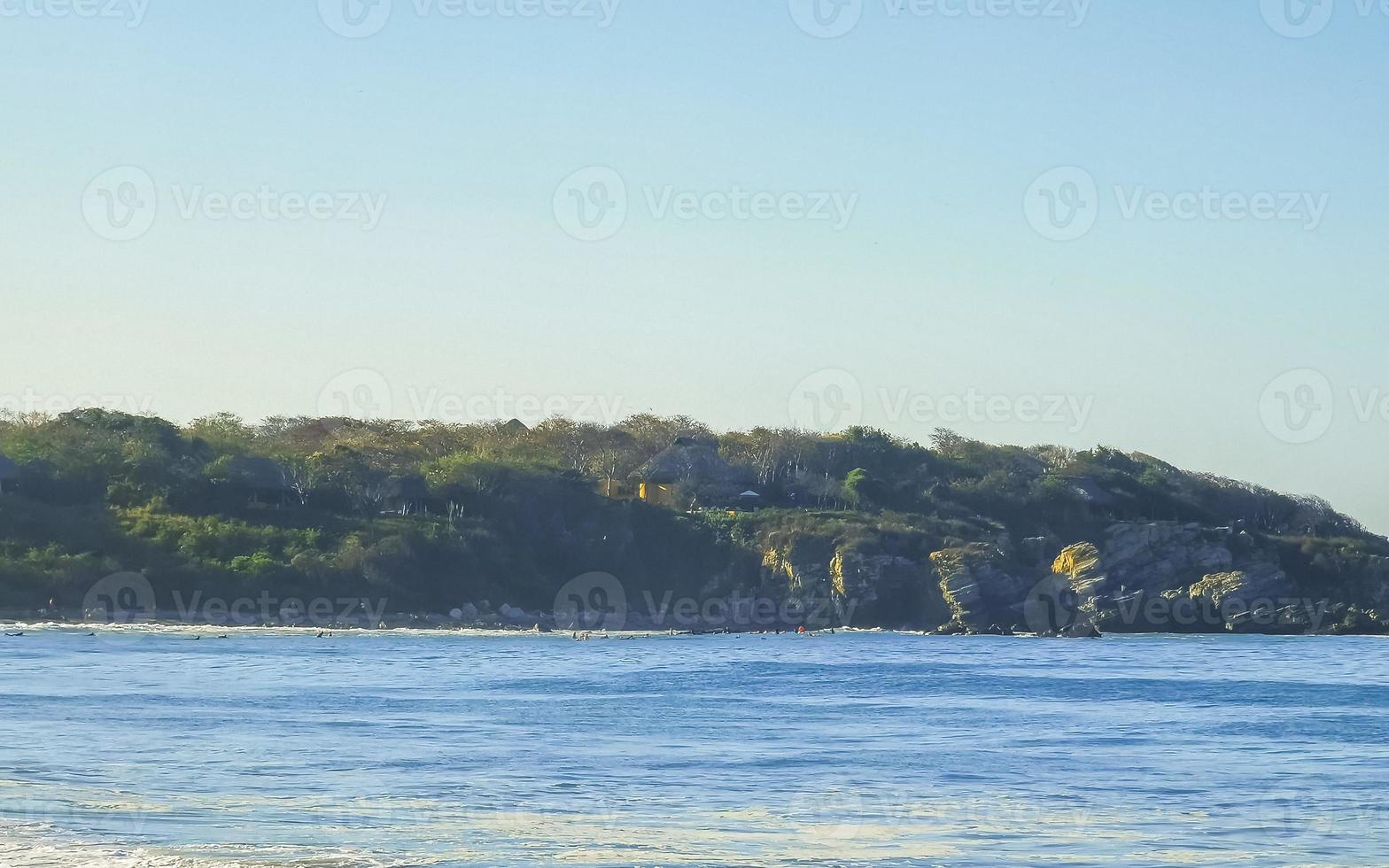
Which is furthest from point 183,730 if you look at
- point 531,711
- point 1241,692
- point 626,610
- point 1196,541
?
point 1196,541

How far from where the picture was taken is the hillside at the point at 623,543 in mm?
86375

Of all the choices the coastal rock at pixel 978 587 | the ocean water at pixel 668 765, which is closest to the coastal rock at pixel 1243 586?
the coastal rock at pixel 978 587

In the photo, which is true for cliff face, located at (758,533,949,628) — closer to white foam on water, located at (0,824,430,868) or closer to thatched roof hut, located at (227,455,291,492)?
thatched roof hut, located at (227,455,291,492)

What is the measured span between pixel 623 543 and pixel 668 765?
73019mm

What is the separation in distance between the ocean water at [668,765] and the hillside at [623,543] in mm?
31382

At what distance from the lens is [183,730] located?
30.8m

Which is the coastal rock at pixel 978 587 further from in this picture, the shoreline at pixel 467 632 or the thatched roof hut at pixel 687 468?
the thatched roof hut at pixel 687 468

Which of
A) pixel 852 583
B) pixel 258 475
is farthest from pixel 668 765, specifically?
pixel 258 475

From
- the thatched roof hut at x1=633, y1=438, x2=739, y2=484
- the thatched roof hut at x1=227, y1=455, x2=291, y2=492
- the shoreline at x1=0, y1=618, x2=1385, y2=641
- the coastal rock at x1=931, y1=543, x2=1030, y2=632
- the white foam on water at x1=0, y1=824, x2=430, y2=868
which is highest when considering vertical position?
the thatched roof hut at x1=633, y1=438, x2=739, y2=484

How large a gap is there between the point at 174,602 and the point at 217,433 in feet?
91.1

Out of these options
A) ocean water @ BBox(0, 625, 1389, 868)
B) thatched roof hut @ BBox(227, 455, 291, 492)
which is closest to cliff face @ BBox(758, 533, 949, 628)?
thatched roof hut @ BBox(227, 455, 291, 492)

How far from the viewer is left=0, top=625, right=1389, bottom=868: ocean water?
1900 centimetres

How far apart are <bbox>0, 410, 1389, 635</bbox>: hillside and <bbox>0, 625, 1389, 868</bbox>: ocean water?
1236 inches

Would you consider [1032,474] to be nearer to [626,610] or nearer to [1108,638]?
[1108,638]
